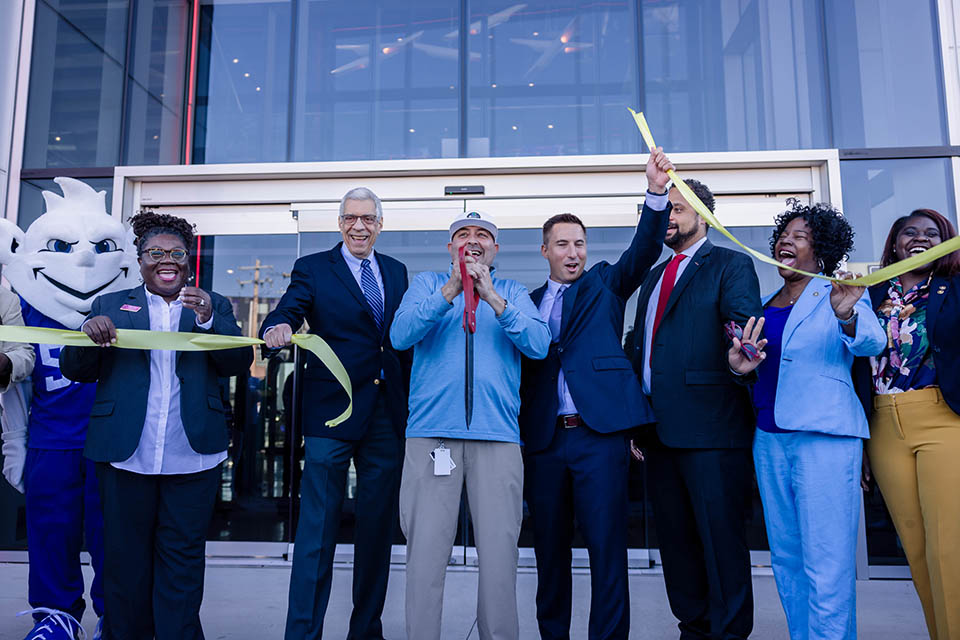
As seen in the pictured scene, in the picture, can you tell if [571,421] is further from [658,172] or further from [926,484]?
[926,484]

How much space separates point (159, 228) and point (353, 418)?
119 centimetres

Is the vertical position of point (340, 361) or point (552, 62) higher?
point (552, 62)

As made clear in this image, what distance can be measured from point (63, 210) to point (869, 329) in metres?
3.84

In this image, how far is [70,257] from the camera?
353cm

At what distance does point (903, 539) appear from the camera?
2949mm

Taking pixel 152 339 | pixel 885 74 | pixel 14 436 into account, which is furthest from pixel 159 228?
pixel 885 74

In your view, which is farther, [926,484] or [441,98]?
[441,98]

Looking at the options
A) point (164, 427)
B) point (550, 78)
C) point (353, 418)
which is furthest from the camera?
point (550, 78)

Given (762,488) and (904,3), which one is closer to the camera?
(762,488)

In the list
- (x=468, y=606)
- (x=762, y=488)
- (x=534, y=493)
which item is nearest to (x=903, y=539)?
(x=762, y=488)

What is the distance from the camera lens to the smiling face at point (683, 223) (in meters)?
3.46

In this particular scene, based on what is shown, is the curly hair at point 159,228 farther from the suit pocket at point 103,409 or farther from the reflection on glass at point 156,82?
the reflection on glass at point 156,82

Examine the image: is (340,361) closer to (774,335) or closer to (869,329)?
(774,335)

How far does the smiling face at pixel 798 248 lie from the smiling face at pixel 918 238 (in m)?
0.35
